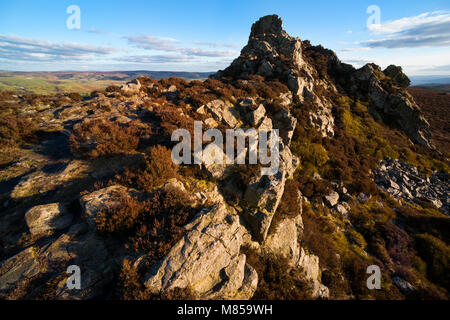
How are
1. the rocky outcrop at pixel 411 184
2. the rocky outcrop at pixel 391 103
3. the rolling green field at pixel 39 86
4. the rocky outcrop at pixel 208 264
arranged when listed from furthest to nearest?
1. the rolling green field at pixel 39 86
2. the rocky outcrop at pixel 391 103
3. the rocky outcrop at pixel 411 184
4. the rocky outcrop at pixel 208 264

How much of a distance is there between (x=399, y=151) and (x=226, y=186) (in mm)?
25122

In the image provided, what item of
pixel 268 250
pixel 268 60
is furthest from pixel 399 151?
pixel 268 250

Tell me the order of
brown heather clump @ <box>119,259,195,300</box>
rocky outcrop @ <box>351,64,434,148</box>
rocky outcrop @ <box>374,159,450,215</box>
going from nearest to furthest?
brown heather clump @ <box>119,259,195,300</box> < rocky outcrop @ <box>374,159,450,215</box> < rocky outcrop @ <box>351,64,434,148</box>

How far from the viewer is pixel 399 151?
20906mm

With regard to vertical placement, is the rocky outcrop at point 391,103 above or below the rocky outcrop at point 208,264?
above

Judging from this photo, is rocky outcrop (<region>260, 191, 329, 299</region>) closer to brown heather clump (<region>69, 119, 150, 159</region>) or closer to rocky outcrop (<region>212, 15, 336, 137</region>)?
brown heather clump (<region>69, 119, 150, 159</region>)

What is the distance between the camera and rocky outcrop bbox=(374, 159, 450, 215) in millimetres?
15367

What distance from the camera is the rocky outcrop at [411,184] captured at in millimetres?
15367

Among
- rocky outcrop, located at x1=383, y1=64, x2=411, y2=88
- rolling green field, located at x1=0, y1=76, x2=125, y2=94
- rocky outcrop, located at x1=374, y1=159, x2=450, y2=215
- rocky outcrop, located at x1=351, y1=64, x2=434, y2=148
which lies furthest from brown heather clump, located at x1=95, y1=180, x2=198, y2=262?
rolling green field, located at x1=0, y1=76, x2=125, y2=94

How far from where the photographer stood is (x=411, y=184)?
1680 centimetres

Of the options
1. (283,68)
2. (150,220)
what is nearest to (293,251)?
(150,220)

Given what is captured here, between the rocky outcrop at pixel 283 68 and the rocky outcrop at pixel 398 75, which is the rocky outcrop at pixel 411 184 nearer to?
the rocky outcrop at pixel 283 68

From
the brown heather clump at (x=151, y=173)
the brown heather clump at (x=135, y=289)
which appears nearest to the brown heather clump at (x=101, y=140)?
the brown heather clump at (x=151, y=173)
